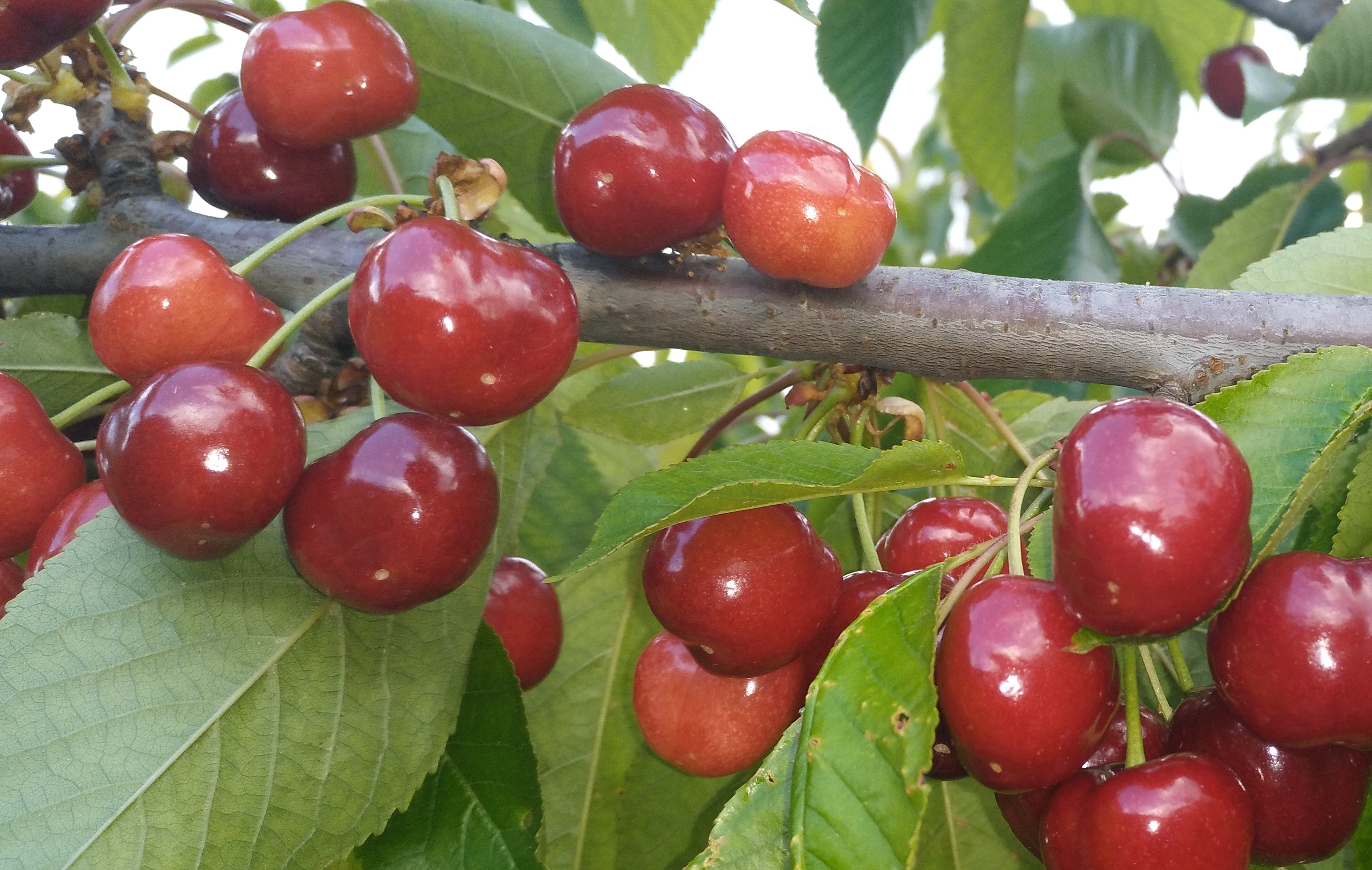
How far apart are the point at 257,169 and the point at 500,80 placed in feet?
1.20

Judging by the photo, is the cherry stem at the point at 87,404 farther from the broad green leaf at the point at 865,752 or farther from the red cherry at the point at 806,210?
the broad green leaf at the point at 865,752

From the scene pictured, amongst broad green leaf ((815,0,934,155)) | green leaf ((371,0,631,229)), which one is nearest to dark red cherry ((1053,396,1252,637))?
green leaf ((371,0,631,229))

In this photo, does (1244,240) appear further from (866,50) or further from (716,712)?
(716,712)

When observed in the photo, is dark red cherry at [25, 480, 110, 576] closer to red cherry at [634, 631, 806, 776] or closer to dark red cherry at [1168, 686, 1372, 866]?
red cherry at [634, 631, 806, 776]

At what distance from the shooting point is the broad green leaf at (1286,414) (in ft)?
2.78

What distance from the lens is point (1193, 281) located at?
2121 millimetres

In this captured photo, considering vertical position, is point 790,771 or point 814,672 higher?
point 790,771

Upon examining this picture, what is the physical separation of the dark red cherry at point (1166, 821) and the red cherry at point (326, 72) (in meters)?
1.06

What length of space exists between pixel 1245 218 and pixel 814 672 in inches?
66.5

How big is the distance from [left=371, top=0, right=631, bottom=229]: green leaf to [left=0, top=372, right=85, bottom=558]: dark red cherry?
0.71 m

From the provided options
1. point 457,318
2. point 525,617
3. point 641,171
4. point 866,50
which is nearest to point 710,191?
point 641,171

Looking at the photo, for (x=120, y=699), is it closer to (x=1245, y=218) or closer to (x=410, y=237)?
(x=410, y=237)

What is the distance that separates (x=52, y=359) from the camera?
150 cm

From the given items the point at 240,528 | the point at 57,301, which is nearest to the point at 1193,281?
the point at 240,528
